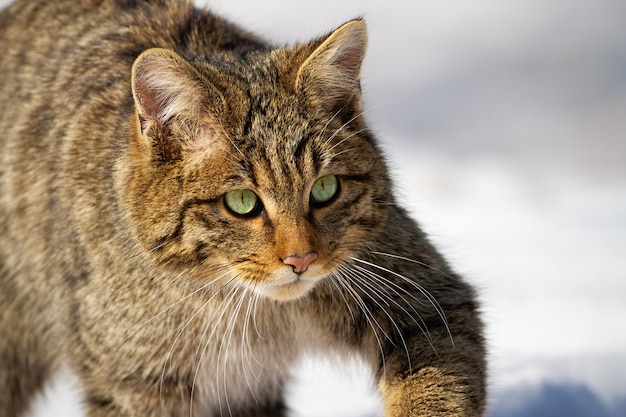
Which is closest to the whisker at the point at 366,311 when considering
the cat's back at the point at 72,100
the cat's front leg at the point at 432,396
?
the cat's front leg at the point at 432,396

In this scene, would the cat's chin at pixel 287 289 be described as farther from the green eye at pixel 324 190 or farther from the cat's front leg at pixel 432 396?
the cat's front leg at pixel 432 396

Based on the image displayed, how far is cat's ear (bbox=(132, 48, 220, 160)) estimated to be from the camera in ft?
10.5

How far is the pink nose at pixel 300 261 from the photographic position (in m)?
3.05

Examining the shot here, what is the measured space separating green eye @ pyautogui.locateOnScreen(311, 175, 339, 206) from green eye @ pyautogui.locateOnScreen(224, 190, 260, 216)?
0.72ft

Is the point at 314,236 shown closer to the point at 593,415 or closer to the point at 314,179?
the point at 314,179

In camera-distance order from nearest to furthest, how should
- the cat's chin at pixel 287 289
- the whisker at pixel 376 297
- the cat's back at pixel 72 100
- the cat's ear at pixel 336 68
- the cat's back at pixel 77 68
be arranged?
the cat's chin at pixel 287 289, the cat's ear at pixel 336 68, the whisker at pixel 376 297, the cat's back at pixel 72 100, the cat's back at pixel 77 68

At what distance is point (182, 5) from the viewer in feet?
14.7

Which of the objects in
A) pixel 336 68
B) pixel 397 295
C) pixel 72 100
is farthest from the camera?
pixel 72 100

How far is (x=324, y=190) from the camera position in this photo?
3256 millimetres

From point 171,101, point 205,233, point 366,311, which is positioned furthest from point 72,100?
point 366,311

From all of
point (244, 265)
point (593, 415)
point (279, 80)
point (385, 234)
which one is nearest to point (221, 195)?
point (244, 265)

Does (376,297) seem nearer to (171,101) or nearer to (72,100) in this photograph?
(171,101)

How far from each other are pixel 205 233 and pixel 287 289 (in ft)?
1.16

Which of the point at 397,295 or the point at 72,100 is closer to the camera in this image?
the point at 397,295
